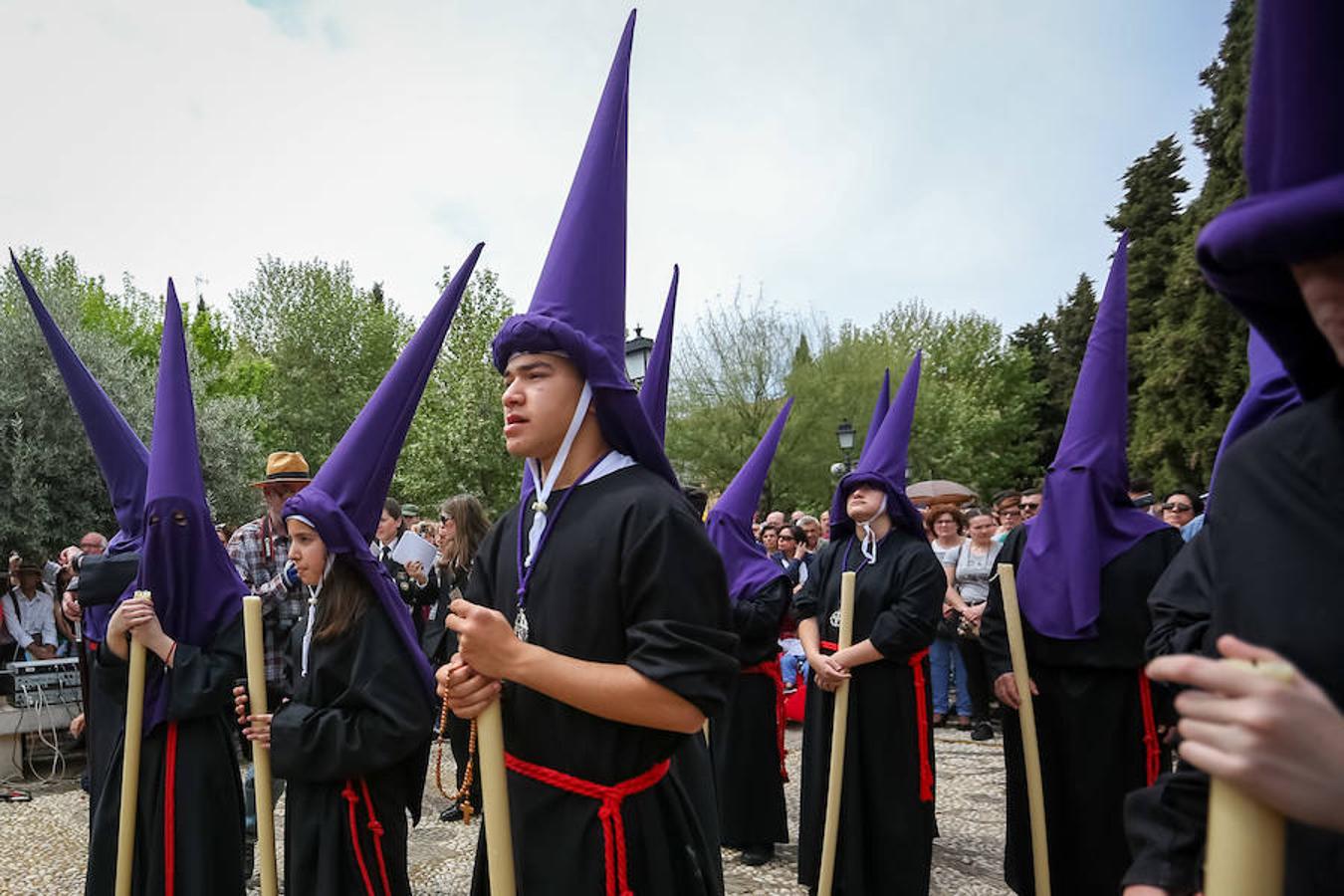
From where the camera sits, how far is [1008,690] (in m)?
4.64

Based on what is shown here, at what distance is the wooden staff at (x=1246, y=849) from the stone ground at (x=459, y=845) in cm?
475

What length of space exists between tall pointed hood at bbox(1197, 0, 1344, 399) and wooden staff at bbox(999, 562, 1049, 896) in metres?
3.61

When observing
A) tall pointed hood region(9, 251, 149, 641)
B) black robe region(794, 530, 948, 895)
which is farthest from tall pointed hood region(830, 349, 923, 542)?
tall pointed hood region(9, 251, 149, 641)

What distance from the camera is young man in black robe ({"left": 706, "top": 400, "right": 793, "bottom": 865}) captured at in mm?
6312

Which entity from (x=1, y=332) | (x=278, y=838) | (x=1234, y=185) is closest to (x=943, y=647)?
(x=278, y=838)

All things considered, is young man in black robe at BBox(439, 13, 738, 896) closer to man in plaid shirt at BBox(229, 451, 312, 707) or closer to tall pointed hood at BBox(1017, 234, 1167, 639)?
tall pointed hood at BBox(1017, 234, 1167, 639)

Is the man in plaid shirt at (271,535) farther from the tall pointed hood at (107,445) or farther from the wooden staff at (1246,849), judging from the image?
the wooden staff at (1246,849)

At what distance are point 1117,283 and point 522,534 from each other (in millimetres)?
3906

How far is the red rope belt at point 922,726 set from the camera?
4.93m

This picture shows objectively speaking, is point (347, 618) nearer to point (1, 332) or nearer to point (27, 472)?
point (27, 472)

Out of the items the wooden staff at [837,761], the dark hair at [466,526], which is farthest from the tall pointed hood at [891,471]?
the dark hair at [466,526]

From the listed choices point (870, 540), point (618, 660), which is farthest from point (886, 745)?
point (618, 660)

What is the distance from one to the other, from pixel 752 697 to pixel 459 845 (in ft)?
7.34

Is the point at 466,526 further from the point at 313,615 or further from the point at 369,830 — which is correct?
the point at 369,830
